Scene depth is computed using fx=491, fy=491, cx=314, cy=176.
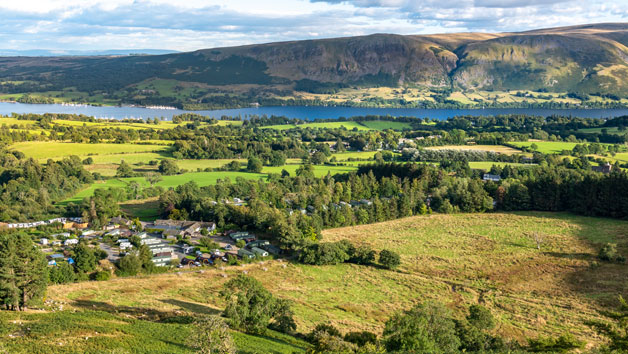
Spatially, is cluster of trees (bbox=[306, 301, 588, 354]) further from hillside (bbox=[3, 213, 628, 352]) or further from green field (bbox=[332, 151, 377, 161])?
green field (bbox=[332, 151, 377, 161])

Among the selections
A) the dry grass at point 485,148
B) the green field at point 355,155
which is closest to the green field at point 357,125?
the dry grass at point 485,148

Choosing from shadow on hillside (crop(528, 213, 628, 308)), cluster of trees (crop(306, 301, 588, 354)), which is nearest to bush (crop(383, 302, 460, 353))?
cluster of trees (crop(306, 301, 588, 354))

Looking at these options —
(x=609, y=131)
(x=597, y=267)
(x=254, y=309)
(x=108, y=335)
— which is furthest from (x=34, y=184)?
(x=609, y=131)

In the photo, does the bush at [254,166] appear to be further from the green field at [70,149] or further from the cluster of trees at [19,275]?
the cluster of trees at [19,275]

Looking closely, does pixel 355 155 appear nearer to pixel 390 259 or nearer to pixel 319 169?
pixel 319 169

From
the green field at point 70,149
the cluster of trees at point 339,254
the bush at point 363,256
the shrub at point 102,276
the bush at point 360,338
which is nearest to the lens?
the bush at point 360,338
